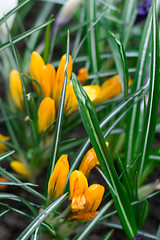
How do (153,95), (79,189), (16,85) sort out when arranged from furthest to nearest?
1. (16,85)
2. (153,95)
3. (79,189)

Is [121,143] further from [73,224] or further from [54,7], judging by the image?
[54,7]

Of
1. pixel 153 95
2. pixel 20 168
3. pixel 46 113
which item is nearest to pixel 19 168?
pixel 20 168

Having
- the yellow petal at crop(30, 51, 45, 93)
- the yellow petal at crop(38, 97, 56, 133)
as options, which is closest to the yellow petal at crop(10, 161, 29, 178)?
the yellow petal at crop(38, 97, 56, 133)

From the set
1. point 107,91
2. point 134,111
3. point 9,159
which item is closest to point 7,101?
point 9,159

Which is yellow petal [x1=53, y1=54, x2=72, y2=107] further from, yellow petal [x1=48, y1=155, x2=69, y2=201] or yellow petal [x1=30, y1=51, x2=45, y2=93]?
yellow petal [x1=48, y1=155, x2=69, y2=201]

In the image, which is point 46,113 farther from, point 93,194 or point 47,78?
point 93,194

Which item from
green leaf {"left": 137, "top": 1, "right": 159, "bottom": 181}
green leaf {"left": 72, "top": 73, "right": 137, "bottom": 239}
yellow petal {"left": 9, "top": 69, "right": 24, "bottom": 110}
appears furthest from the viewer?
yellow petal {"left": 9, "top": 69, "right": 24, "bottom": 110}
